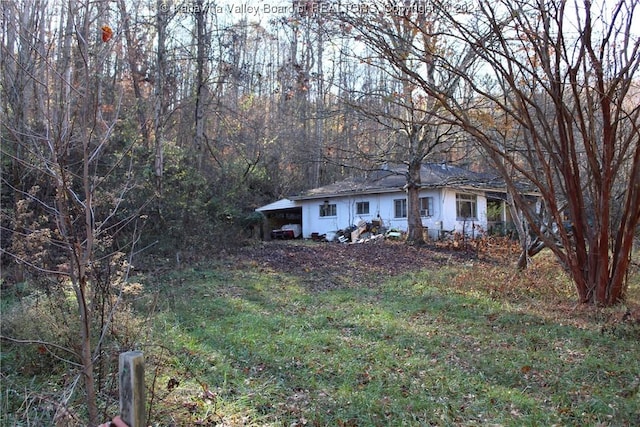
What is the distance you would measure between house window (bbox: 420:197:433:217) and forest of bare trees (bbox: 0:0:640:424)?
3.02 metres

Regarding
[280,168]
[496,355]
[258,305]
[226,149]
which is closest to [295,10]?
[258,305]

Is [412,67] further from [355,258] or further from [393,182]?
[393,182]

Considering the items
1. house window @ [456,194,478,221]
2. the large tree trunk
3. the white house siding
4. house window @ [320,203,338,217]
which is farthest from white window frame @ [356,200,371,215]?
the large tree trunk

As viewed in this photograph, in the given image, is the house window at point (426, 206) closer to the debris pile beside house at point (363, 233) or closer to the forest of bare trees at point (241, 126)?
the debris pile beside house at point (363, 233)

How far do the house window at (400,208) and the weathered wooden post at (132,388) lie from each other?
64.9 ft

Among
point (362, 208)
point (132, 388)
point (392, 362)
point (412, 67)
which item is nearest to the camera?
point (132, 388)

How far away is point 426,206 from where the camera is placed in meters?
21.2

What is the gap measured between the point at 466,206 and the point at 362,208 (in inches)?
189

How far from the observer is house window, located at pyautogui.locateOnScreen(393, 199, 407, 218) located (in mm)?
21359

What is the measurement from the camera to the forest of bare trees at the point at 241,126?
3.20m

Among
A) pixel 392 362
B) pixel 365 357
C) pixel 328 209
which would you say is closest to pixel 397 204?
pixel 328 209

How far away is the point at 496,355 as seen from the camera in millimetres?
5387

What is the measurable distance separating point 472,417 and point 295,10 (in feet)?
22.9

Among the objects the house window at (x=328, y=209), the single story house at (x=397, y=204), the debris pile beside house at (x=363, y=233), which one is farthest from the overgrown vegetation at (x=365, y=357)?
the house window at (x=328, y=209)
